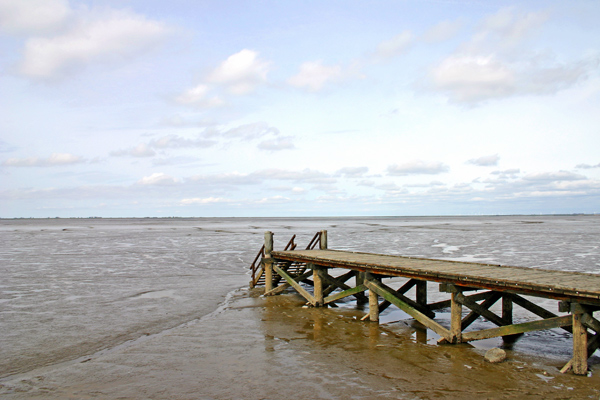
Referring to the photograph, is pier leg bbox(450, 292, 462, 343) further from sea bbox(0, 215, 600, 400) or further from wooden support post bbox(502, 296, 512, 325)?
wooden support post bbox(502, 296, 512, 325)

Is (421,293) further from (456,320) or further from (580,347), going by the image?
(580,347)

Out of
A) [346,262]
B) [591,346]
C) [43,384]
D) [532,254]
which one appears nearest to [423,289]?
[346,262]

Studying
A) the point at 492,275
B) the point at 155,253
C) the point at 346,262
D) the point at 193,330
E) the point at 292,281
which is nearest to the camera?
the point at 492,275

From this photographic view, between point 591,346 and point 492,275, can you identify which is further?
point 492,275

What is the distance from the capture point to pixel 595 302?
821 cm

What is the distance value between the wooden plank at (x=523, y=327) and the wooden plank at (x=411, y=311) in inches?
20.2

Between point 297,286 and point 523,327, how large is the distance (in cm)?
862

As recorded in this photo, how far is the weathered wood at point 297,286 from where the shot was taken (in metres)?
15.7

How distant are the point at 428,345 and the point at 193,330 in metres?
6.56

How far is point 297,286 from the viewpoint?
16.5m

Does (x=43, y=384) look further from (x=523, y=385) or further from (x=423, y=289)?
(x=423, y=289)

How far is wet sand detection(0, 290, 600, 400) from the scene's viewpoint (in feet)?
26.1

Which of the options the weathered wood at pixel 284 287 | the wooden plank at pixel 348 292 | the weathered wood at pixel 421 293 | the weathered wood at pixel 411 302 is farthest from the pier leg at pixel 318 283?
the weathered wood at pixel 421 293

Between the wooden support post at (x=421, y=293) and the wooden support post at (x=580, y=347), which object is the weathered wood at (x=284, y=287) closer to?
the wooden support post at (x=421, y=293)
